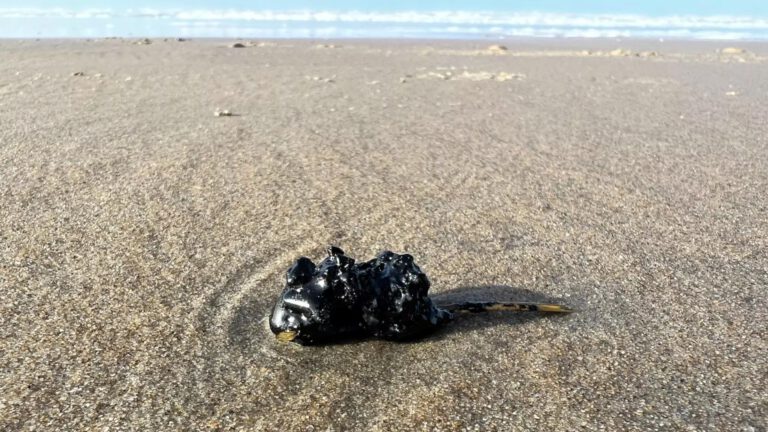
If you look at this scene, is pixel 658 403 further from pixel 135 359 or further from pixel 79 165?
pixel 79 165

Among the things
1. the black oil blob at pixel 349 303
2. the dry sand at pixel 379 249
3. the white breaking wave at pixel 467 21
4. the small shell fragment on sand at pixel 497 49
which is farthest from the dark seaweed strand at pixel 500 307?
the white breaking wave at pixel 467 21

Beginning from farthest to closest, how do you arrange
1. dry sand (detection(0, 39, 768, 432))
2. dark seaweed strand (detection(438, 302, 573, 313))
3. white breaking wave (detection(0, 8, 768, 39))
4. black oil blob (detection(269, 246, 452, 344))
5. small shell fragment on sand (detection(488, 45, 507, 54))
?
1. white breaking wave (detection(0, 8, 768, 39))
2. small shell fragment on sand (detection(488, 45, 507, 54))
3. dark seaweed strand (detection(438, 302, 573, 313))
4. black oil blob (detection(269, 246, 452, 344))
5. dry sand (detection(0, 39, 768, 432))

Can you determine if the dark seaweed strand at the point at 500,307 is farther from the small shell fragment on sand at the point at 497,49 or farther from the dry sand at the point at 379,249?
the small shell fragment on sand at the point at 497,49

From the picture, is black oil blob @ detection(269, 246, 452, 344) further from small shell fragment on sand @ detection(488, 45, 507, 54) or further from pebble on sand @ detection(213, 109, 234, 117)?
small shell fragment on sand @ detection(488, 45, 507, 54)

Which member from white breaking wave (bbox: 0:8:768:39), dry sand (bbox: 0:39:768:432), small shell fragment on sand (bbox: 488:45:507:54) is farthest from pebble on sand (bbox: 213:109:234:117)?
white breaking wave (bbox: 0:8:768:39)

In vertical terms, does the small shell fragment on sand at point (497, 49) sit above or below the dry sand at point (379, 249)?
above
